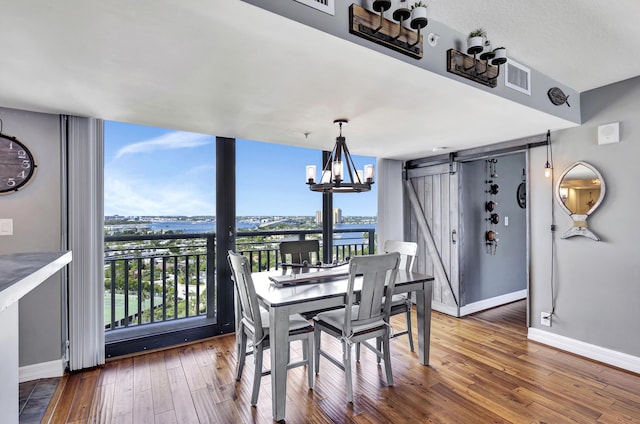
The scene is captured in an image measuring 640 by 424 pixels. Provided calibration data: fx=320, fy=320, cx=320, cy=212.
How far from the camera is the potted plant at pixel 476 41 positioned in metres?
1.94

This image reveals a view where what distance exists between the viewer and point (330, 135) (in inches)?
137

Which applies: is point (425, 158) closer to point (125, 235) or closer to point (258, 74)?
point (258, 74)

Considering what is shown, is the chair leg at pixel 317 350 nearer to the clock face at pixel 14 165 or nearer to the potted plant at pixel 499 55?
the potted plant at pixel 499 55

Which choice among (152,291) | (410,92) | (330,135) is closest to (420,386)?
(410,92)

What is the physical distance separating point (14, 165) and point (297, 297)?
8.31 ft

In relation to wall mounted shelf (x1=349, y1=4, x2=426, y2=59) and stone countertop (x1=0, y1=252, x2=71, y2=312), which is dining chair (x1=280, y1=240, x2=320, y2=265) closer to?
stone countertop (x1=0, y1=252, x2=71, y2=312)

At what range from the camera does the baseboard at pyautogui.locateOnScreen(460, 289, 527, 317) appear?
4359 mm

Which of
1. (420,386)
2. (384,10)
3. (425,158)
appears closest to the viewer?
(384,10)

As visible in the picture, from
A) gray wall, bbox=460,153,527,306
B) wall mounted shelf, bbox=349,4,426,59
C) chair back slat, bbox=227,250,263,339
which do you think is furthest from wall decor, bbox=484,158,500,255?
chair back slat, bbox=227,250,263,339

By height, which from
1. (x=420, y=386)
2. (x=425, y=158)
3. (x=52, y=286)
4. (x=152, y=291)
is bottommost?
(x=420, y=386)

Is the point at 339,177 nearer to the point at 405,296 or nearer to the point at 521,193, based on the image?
the point at 405,296

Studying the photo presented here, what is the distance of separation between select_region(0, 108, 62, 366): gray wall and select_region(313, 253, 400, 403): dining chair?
2.29 meters

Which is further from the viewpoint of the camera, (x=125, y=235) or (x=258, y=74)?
(x=125, y=235)

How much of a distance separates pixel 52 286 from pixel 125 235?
775 mm
